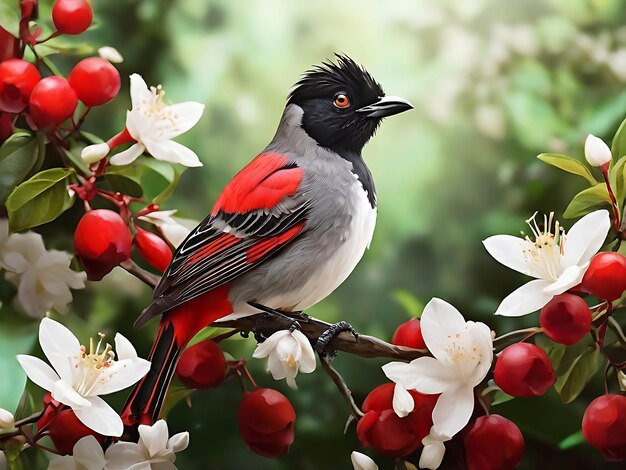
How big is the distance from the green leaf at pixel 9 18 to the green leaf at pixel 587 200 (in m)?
0.73

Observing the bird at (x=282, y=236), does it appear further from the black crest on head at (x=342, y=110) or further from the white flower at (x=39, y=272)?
the white flower at (x=39, y=272)

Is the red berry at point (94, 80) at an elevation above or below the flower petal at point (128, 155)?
above

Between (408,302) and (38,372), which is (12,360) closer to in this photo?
(38,372)

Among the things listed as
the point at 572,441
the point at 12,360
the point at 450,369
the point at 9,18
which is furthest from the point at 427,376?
the point at 9,18

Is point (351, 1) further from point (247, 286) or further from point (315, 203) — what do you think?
point (247, 286)

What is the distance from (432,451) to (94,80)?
61 centimetres

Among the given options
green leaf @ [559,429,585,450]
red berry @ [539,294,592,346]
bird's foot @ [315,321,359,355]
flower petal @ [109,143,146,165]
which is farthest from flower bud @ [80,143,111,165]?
green leaf @ [559,429,585,450]

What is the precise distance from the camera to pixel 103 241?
3.46 feet

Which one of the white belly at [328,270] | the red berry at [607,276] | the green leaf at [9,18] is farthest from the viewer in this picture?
the green leaf at [9,18]

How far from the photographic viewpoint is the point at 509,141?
3.67 ft

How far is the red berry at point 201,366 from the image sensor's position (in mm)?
1040

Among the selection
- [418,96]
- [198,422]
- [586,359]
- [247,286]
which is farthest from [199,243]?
[586,359]

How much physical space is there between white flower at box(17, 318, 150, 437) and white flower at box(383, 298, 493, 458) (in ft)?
0.98

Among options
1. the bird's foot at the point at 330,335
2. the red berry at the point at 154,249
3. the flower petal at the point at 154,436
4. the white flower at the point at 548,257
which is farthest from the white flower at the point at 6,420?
the white flower at the point at 548,257
